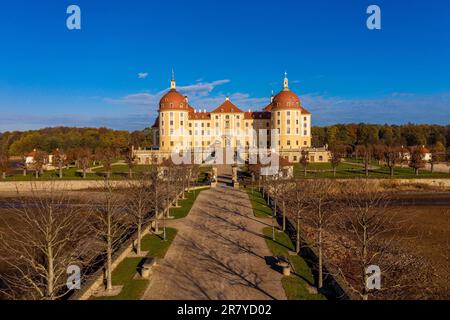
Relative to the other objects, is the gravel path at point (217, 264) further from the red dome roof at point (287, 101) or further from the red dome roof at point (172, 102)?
the red dome roof at point (287, 101)

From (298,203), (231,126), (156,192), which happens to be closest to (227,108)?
(231,126)

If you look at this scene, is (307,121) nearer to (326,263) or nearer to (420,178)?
(420,178)

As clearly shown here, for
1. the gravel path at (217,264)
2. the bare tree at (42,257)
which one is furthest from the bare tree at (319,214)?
the bare tree at (42,257)

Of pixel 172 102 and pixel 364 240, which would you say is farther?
pixel 172 102

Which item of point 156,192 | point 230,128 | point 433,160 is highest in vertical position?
point 230,128

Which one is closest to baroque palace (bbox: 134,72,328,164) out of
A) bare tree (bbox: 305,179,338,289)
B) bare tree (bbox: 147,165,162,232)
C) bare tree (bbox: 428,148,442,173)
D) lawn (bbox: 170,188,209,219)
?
bare tree (bbox: 428,148,442,173)

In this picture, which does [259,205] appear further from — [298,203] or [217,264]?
[217,264]
